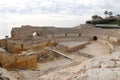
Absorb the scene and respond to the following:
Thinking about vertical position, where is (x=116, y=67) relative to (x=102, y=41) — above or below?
above

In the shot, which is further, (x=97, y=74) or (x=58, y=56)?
(x=58, y=56)

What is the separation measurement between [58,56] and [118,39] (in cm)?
745

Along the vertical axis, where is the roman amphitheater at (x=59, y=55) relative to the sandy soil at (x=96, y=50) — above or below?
above

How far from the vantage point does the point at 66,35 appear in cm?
2923

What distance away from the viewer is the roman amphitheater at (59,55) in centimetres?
380

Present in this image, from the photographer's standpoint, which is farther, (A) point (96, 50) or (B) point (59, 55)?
(A) point (96, 50)

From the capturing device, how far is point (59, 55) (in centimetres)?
1906

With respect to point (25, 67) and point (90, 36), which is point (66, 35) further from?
point (25, 67)

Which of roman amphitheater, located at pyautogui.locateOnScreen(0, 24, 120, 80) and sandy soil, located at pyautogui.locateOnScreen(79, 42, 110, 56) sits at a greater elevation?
roman amphitheater, located at pyautogui.locateOnScreen(0, 24, 120, 80)

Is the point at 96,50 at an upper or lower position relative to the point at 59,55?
lower

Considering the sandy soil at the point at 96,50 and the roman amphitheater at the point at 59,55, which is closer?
the roman amphitheater at the point at 59,55

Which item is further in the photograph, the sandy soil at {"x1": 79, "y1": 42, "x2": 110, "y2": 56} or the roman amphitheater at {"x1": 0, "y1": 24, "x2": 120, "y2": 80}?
the sandy soil at {"x1": 79, "y1": 42, "x2": 110, "y2": 56}

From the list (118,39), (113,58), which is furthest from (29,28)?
(113,58)

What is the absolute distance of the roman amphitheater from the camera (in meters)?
3.80
